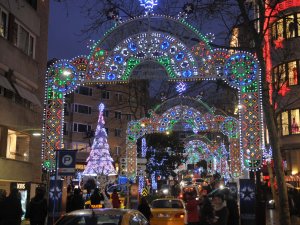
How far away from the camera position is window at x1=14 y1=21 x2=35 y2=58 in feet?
81.9

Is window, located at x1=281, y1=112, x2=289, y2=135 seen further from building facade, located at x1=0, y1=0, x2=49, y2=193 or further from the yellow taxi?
building facade, located at x1=0, y1=0, x2=49, y2=193

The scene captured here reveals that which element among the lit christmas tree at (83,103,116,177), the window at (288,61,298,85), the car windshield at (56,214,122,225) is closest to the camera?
the car windshield at (56,214,122,225)

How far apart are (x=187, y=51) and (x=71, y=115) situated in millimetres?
51634

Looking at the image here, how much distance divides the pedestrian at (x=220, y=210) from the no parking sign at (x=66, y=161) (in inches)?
227

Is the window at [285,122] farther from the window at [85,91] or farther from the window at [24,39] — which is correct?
the window at [85,91]

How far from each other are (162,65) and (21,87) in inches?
370

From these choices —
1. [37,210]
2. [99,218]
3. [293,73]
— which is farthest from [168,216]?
[293,73]

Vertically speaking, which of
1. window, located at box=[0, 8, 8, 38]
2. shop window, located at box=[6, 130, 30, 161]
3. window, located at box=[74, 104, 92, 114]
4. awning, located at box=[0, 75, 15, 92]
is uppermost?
window, located at box=[74, 104, 92, 114]

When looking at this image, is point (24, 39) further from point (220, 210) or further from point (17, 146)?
point (220, 210)

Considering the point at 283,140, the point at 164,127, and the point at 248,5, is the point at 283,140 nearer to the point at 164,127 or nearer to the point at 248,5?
the point at 164,127

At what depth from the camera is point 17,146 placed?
89.1ft

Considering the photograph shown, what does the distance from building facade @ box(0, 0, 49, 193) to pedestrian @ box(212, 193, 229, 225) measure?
13.3m

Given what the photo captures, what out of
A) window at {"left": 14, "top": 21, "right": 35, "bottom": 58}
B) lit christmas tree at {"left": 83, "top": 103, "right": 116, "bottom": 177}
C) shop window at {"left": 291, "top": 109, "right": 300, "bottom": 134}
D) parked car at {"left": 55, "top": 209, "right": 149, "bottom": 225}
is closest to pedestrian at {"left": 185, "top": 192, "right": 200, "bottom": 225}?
parked car at {"left": 55, "top": 209, "right": 149, "bottom": 225}

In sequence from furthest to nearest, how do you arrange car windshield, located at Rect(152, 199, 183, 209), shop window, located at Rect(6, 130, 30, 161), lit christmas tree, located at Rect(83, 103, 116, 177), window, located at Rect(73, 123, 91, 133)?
1. window, located at Rect(73, 123, 91, 133)
2. lit christmas tree, located at Rect(83, 103, 116, 177)
3. shop window, located at Rect(6, 130, 30, 161)
4. car windshield, located at Rect(152, 199, 183, 209)
